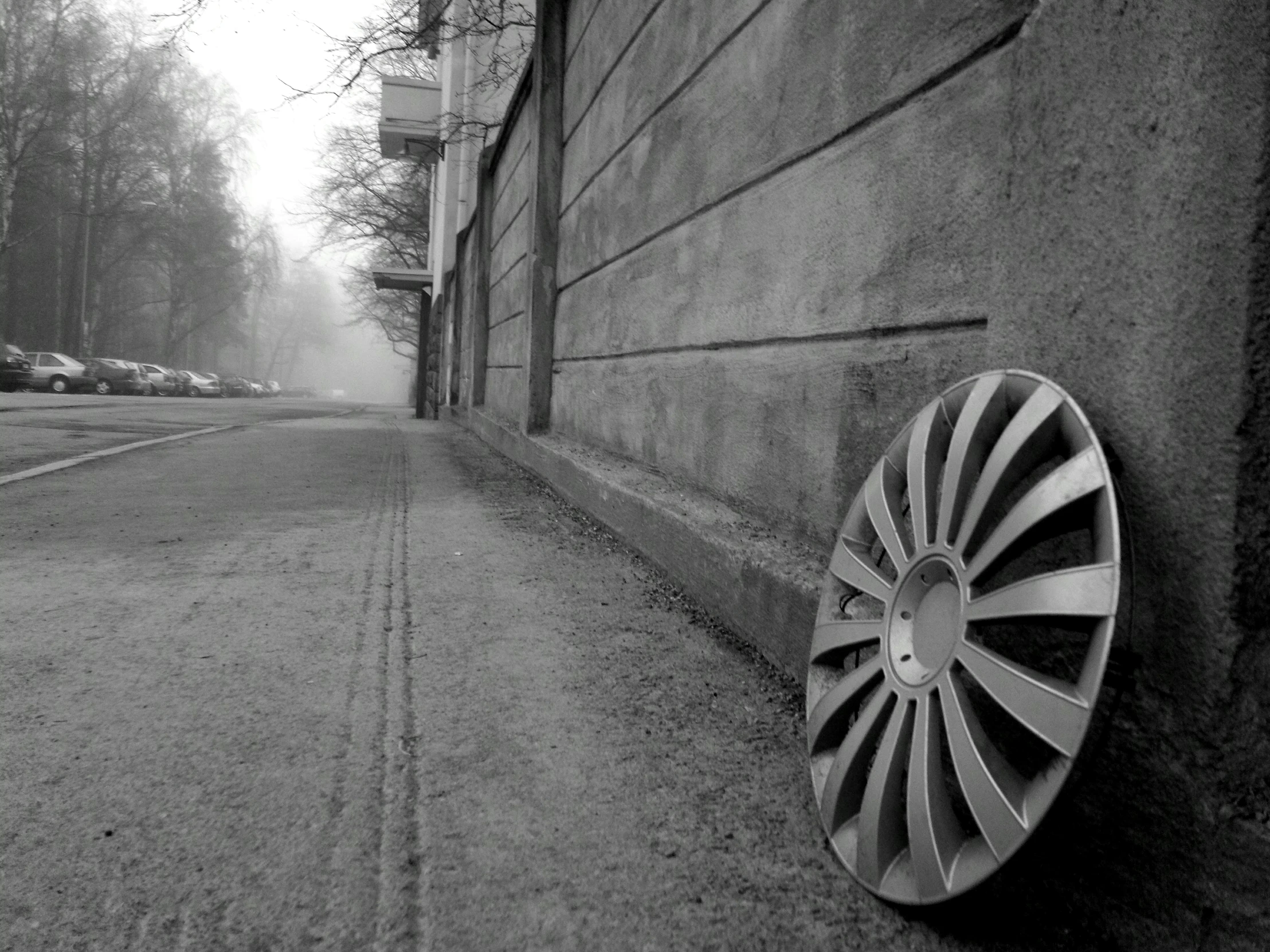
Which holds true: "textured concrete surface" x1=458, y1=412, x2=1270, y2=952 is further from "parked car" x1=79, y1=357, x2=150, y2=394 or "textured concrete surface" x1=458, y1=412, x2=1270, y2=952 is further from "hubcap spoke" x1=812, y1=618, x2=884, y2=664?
"parked car" x1=79, y1=357, x2=150, y2=394

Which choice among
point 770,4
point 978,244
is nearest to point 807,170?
point 770,4

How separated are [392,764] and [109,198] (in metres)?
44.2

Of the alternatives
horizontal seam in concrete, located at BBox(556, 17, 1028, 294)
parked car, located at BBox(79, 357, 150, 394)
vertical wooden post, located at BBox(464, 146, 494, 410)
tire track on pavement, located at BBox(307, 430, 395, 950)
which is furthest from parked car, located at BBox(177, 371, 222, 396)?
tire track on pavement, located at BBox(307, 430, 395, 950)

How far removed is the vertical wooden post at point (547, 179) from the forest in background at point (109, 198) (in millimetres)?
23035

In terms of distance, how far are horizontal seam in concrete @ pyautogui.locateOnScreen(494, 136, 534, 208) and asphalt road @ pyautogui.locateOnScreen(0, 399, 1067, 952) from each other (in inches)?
200

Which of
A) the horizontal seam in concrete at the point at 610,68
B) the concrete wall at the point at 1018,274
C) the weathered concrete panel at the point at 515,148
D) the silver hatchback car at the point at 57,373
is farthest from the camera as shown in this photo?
the silver hatchback car at the point at 57,373

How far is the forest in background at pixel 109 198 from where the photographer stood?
3067cm

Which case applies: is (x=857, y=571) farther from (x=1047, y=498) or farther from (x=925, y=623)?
(x=1047, y=498)

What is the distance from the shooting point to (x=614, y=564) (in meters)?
3.83

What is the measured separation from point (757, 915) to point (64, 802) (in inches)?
47.3

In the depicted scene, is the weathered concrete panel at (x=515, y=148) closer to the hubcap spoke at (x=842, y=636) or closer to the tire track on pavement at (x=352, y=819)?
the tire track on pavement at (x=352, y=819)

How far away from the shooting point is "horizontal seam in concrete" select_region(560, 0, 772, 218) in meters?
3.20

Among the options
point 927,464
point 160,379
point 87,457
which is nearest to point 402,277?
point 87,457

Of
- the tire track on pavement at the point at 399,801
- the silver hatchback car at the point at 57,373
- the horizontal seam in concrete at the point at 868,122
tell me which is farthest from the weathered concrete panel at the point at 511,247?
the silver hatchback car at the point at 57,373
